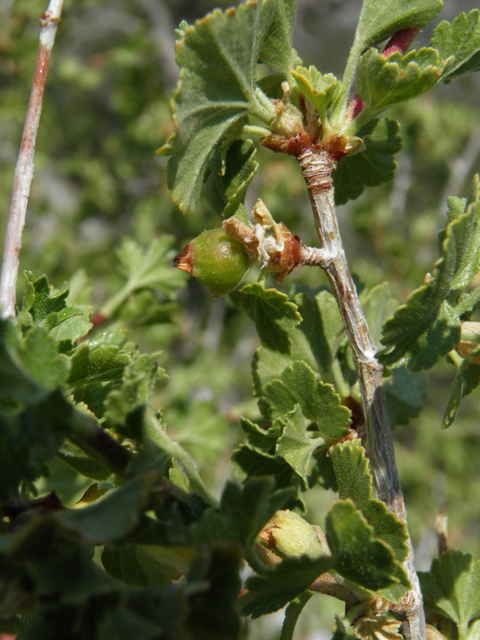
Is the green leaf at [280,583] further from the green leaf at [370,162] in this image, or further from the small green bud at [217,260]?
the green leaf at [370,162]

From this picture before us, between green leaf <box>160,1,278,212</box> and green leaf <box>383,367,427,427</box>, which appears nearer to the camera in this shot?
green leaf <box>160,1,278,212</box>

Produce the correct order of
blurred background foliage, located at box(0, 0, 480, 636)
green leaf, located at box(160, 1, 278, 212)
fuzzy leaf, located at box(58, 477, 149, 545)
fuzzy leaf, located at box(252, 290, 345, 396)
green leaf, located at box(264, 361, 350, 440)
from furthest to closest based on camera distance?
1. blurred background foliage, located at box(0, 0, 480, 636)
2. fuzzy leaf, located at box(252, 290, 345, 396)
3. green leaf, located at box(264, 361, 350, 440)
4. green leaf, located at box(160, 1, 278, 212)
5. fuzzy leaf, located at box(58, 477, 149, 545)

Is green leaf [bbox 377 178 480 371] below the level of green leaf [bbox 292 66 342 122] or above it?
below

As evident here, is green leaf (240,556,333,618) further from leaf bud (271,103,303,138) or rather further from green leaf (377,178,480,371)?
leaf bud (271,103,303,138)

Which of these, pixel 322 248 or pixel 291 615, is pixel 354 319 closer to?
pixel 322 248

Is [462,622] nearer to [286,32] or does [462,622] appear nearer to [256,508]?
[256,508]

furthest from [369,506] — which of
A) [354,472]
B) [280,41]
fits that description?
[280,41]

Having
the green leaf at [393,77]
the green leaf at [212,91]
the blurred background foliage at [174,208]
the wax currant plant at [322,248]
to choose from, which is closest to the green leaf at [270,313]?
the wax currant plant at [322,248]

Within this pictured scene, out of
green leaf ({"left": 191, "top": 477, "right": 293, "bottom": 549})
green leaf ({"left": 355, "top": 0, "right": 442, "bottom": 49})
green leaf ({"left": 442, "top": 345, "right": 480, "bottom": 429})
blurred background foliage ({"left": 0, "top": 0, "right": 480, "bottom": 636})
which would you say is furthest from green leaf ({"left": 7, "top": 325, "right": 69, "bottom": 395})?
blurred background foliage ({"left": 0, "top": 0, "right": 480, "bottom": 636})
